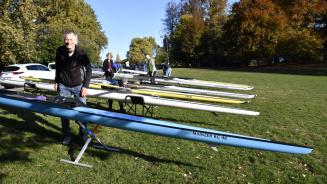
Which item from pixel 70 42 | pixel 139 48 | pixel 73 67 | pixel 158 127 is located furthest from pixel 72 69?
pixel 139 48

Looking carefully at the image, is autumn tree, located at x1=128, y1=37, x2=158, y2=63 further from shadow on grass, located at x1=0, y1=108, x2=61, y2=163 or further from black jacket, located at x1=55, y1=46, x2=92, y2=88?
black jacket, located at x1=55, y1=46, x2=92, y2=88

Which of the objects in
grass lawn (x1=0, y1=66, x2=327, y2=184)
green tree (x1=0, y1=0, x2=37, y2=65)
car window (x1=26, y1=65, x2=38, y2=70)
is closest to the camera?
grass lawn (x1=0, y1=66, x2=327, y2=184)

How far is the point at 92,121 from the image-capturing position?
501cm

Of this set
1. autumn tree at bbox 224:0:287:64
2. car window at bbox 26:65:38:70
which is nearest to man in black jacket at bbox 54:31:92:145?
car window at bbox 26:65:38:70

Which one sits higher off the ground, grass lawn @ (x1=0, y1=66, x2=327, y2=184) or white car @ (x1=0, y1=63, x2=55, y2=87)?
white car @ (x1=0, y1=63, x2=55, y2=87)

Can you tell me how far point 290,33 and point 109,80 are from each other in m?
42.5

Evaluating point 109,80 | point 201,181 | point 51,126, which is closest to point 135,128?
point 201,181

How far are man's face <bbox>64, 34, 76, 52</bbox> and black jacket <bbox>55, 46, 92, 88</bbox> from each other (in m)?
0.08

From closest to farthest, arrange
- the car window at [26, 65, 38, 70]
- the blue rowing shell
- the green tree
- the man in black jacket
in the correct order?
the blue rowing shell
the man in black jacket
the car window at [26, 65, 38, 70]
the green tree

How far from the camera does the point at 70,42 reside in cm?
537

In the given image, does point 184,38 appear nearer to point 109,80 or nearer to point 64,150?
point 109,80

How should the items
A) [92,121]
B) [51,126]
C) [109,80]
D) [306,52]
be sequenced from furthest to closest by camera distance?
[306,52] < [109,80] < [51,126] < [92,121]

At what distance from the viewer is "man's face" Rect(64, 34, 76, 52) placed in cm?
534

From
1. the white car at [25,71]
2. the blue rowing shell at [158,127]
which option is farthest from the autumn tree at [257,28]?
the blue rowing shell at [158,127]
